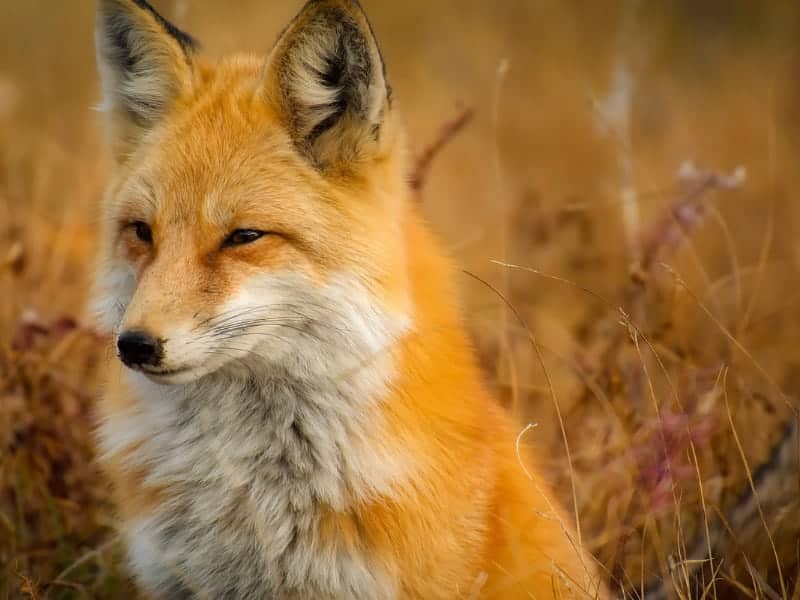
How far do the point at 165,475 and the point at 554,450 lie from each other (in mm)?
2029

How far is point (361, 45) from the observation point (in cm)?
267

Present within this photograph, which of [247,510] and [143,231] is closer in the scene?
[247,510]

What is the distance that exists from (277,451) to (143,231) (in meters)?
0.77

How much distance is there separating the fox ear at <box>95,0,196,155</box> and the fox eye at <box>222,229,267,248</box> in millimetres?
601

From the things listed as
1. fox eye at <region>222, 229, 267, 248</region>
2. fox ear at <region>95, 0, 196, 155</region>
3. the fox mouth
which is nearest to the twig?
fox ear at <region>95, 0, 196, 155</region>

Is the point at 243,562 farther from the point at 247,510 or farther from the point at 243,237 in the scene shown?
the point at 243,237

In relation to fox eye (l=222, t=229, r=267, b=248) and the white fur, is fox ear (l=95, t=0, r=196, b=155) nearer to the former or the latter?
fox eye (l=222, t=229, r=267, b=248)

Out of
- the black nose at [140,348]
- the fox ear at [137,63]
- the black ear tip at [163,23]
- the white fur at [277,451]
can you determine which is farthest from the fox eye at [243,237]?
the black ear tip at [163,23]

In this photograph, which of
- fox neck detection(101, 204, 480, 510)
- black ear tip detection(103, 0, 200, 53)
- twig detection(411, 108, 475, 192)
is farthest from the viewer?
twig detection(411, 108, 475, 192)

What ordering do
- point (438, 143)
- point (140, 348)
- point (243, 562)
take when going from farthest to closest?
point (438, 143) < point (243, 562) < point (140, 348)

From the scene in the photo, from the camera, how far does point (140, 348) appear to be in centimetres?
241

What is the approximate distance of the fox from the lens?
8.52 feet

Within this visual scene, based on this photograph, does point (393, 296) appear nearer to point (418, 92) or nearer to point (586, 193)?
point (586, 193)

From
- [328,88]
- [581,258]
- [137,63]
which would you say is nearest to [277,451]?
[328,88]
